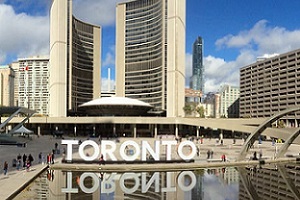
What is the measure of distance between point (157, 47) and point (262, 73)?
171 feet

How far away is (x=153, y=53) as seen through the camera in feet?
454

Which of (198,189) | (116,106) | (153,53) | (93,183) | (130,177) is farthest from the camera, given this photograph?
(153,53)

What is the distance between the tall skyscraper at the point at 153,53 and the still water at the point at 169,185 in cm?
8667

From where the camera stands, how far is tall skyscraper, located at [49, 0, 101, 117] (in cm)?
12500

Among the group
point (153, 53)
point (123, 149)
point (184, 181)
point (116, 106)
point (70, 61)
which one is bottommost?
point (184, 181)

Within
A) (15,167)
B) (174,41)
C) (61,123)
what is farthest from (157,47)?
(15,167)

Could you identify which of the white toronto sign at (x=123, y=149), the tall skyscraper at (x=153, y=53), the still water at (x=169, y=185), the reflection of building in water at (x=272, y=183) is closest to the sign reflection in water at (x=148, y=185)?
the still water at (x=169, y=185)

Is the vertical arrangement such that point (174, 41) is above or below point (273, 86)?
above

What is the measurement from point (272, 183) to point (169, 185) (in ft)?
29.1

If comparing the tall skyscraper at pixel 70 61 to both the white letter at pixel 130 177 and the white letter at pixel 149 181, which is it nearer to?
the white letter at pixel 130 177

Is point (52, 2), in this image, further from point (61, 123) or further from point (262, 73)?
point (262, 73)

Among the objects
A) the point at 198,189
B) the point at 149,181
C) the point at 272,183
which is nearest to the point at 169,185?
the point at 149,181

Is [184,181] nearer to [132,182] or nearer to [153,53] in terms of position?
[132,182]

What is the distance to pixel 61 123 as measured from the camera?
103 m
